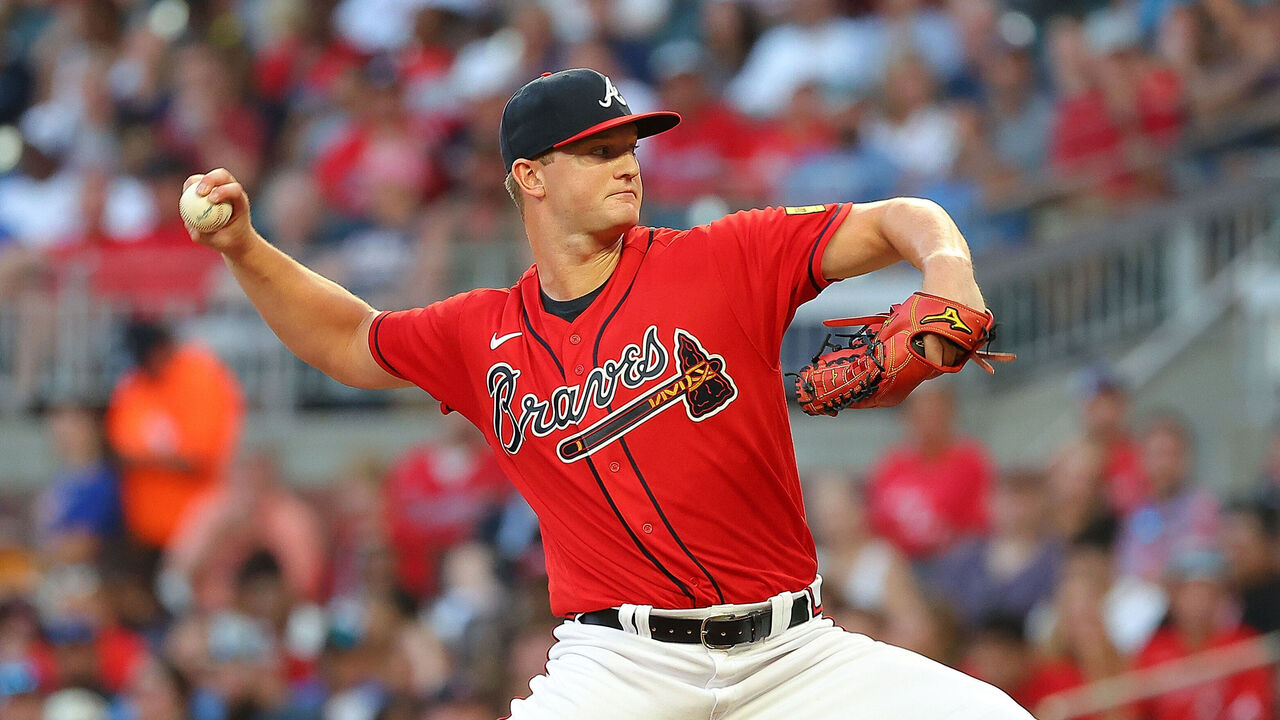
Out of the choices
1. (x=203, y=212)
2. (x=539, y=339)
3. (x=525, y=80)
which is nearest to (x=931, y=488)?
(x=525, y=80)

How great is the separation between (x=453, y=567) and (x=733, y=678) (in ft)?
15.0

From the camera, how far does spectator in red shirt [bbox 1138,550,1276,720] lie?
641 cm

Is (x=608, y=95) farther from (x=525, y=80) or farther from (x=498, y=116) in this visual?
(x=525, y=80)

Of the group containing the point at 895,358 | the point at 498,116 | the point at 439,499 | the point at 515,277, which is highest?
the point at 498,116

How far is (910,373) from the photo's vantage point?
3223mm

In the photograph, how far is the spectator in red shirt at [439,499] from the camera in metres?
8.41

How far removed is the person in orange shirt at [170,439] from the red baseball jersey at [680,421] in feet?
A: 16.6

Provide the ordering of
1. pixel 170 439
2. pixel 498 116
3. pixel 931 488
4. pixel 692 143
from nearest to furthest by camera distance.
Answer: pixel 931 488, pixel 170 439, pixel 692 143, pixel 498 116

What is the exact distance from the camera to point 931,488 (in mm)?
8023

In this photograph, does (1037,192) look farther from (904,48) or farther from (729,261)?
(729,261)

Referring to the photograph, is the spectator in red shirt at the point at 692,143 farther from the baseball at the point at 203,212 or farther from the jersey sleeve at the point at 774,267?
the jersey sleeve at the point at 774,267

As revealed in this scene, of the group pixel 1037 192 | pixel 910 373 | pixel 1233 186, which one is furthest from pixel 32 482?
pixel 910 373

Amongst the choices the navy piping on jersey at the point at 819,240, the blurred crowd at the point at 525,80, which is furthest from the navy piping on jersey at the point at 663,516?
the blurred crowd at the point at 525,80

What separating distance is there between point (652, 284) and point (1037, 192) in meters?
6.24
